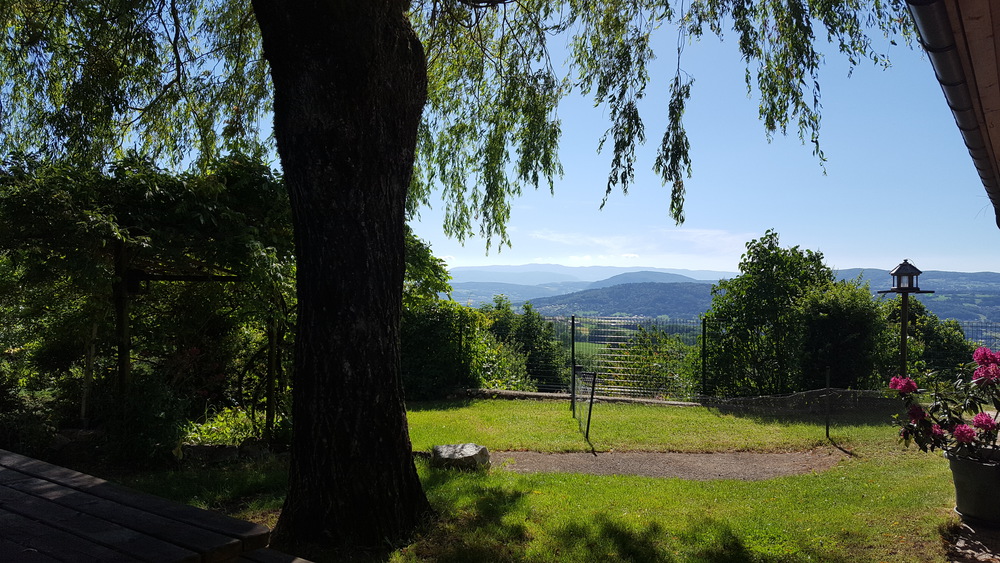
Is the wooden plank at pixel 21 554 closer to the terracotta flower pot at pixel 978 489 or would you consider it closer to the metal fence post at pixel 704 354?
the terracotta flower pot at pixel 978 489

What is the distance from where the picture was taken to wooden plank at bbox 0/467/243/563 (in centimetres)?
252

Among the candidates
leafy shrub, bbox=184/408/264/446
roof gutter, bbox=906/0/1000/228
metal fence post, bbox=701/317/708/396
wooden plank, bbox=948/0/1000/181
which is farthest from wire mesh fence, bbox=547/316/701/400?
wooden plank, bbox=948/0/1000/181

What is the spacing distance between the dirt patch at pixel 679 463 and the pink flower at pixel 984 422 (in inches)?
107

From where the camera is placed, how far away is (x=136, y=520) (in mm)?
2777

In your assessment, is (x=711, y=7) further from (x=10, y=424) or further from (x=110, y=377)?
(x=10, y=424)

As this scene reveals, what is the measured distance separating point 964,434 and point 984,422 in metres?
0.16

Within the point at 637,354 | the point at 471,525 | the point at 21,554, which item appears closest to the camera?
the point at 21,554

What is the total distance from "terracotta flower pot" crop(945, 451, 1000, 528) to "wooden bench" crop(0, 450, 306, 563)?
488 cm

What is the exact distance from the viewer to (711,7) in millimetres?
6801

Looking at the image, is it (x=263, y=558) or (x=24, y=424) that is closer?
(x=263, y=558)

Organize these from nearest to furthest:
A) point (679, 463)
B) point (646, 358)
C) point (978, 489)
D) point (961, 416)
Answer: point (978, 489) → point (961, 416) → point (679, 463) → point (646, 358)

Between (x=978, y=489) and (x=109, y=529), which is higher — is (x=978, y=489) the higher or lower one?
the lower one

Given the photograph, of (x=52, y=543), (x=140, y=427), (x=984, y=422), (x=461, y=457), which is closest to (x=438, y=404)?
(x=461, y=457)

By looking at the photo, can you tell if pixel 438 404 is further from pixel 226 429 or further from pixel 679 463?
pixel 679 463
